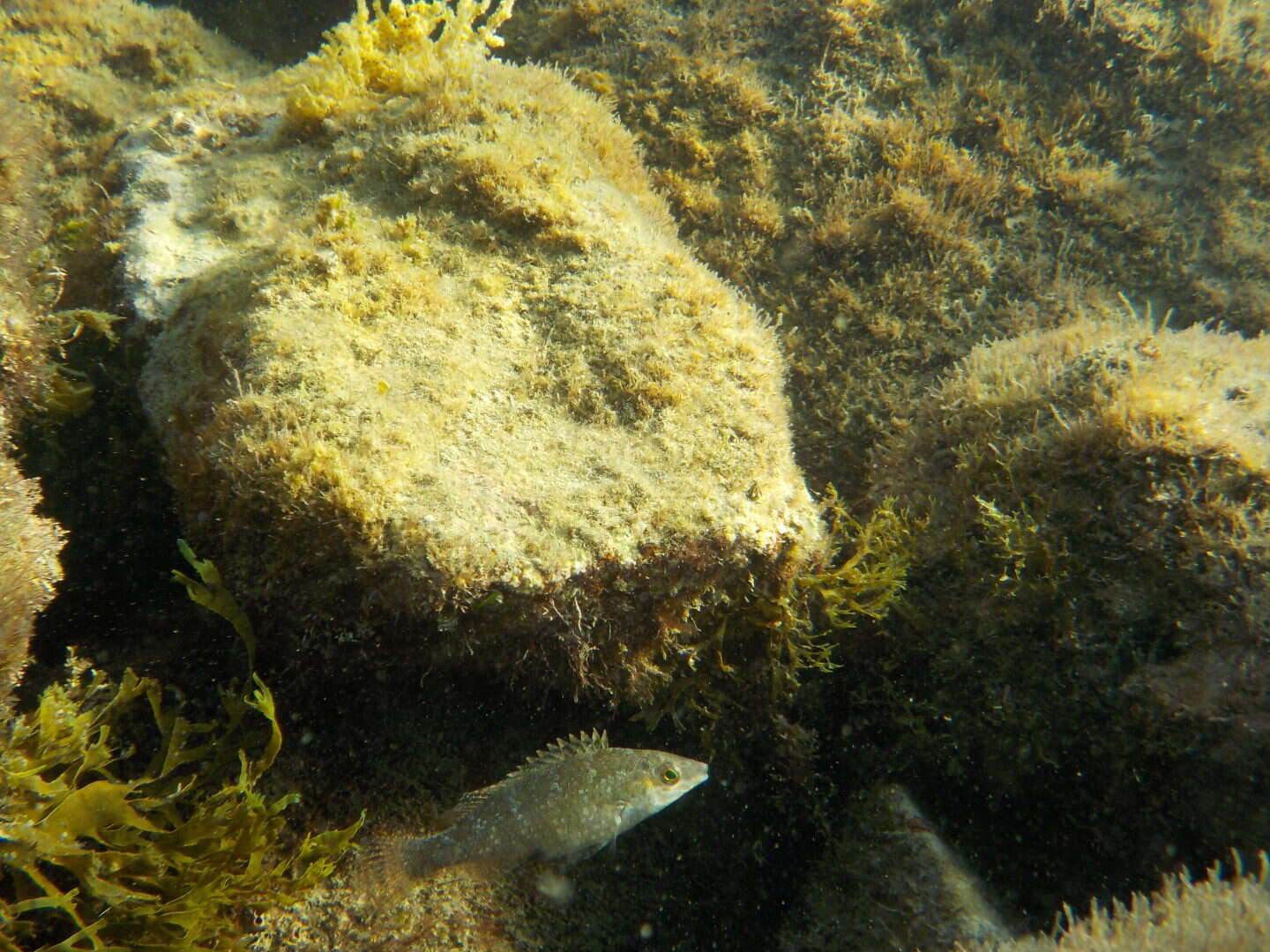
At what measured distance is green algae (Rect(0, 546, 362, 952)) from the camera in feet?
7.77

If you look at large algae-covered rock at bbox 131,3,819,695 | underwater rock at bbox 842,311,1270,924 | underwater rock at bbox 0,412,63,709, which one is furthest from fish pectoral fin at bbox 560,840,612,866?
underwater rock at bbox 0,412,63,709

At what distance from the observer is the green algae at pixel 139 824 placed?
237 cm

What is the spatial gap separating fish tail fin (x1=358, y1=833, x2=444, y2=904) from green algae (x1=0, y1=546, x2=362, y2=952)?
173mm

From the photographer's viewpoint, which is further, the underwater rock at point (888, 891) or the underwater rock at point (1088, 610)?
the underwater rock at point (888, 891)

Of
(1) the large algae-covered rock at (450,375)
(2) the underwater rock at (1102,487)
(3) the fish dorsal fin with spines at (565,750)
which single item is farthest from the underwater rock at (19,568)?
(2) the underwater rock at (1102,487)

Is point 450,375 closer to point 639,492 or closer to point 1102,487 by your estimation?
point 639,492

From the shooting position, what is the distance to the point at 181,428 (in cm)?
288

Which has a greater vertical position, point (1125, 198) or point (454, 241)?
point (1125, 198)

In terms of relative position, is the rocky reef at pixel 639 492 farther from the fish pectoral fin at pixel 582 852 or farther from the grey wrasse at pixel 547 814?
the fish pectoral fin at pixel 582 852

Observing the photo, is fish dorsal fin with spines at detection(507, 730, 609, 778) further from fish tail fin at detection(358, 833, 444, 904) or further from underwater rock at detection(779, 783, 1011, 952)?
underwater rock at detection(779, 783, 1011, 952)

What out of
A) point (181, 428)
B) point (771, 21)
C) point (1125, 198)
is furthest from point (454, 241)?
point (1125, 198)

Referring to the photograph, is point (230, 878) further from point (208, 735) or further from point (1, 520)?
point (1, 520)

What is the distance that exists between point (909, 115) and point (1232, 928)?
17.9ft

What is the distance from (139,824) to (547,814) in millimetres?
1634
